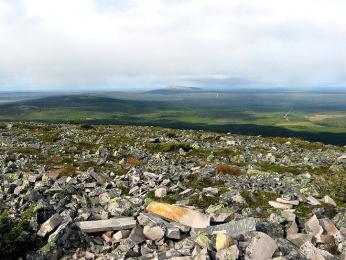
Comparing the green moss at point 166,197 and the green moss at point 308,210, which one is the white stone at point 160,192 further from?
the green moss at point 308,210

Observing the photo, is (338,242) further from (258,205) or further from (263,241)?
(258,205)

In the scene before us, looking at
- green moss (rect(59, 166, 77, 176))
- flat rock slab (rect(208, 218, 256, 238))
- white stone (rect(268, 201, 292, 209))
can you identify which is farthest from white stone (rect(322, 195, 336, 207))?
green moss (rect(59, 166, 77, 176))

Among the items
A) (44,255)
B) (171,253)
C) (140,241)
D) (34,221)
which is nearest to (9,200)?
(34,221)

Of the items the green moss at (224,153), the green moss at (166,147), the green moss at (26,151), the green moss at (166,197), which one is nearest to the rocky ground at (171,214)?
the green moss at (166,197)

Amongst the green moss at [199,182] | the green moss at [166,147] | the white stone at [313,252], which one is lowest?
the green moss at [166,147]

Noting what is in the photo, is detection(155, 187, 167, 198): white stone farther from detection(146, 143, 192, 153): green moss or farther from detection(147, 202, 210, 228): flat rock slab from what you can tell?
detection(146, 143, 192, 153): green moss

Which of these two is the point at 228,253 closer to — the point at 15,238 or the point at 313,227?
the point at 313,227

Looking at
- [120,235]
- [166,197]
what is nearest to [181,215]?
[120,235]

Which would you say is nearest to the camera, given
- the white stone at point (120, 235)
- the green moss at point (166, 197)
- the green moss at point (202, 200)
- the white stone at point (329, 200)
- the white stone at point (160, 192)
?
the white stone at point (120, 235)
